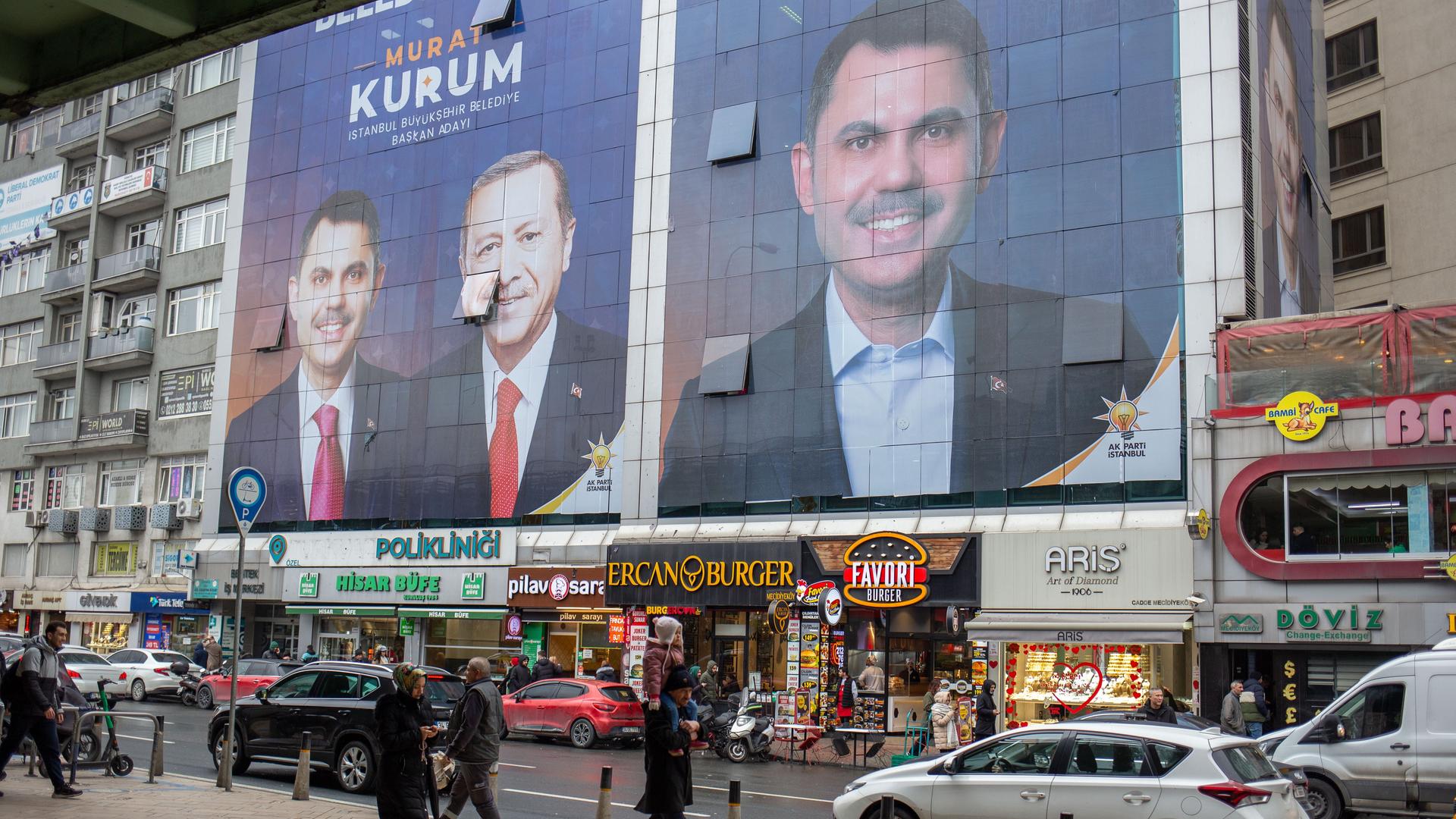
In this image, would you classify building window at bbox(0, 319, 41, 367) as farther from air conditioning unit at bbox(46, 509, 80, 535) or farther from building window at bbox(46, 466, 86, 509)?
air conditioning unit at bbox(46, 509, 80, 535)

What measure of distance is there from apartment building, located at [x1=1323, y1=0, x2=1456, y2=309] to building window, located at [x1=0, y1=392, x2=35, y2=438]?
167 feet

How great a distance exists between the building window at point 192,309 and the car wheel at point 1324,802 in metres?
42.0

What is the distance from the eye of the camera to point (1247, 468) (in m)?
25.9

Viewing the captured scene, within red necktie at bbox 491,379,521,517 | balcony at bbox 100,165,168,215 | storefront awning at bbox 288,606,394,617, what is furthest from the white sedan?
balcony at bbox 100,165,168,215

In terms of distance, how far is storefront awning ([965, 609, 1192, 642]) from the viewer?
25.7 meters

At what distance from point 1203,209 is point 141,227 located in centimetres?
4192

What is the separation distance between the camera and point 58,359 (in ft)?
175

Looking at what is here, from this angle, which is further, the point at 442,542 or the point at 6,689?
the point at 442,542

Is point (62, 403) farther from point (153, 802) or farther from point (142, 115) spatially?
point (153, 802)

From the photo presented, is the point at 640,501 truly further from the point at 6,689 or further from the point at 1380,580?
the point at 6,689

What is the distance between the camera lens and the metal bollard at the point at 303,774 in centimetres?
1544

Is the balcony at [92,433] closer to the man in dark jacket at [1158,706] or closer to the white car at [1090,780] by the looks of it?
the man in dark jacket at [1158,706]

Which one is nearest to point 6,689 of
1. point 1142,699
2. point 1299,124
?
point 1142,699

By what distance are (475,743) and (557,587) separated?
24.1 metres
